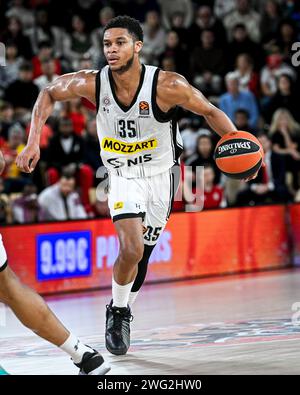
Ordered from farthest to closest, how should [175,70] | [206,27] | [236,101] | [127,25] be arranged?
[206,27]
[175,70]
[236,101]
[127,25]

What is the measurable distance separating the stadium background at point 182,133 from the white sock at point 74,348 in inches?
214

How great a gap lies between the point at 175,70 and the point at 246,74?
1.21 meters

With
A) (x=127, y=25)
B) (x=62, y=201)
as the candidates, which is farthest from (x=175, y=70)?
(x=127, y=25)

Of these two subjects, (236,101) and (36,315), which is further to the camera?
(236,101)

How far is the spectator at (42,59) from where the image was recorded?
15.6 meters

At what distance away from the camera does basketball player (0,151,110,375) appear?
5793 mm

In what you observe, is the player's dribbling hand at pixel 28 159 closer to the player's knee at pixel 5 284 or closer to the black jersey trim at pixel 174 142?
the player's knee at pixel 5 284

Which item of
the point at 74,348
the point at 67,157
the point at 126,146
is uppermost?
the point at 126,146

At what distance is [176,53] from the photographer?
17.1 metres

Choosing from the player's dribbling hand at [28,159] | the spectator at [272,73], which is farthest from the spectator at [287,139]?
the player's dribbling hand at [28,159]

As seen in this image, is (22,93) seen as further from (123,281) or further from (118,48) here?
(123,281)

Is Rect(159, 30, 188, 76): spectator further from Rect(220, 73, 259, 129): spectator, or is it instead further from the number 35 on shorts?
the number 35 on shorts
